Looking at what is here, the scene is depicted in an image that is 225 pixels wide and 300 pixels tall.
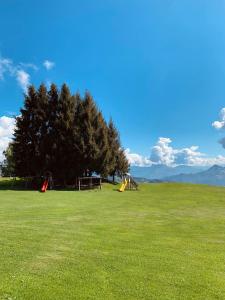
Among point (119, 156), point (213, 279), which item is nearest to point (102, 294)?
point (213, 279)

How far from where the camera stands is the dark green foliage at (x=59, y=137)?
4700 cm

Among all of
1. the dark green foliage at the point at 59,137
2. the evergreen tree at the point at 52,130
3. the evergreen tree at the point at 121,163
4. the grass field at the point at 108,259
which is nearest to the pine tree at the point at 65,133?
the dark green foliage at the point at 59,137

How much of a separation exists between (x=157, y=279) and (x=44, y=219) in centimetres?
977

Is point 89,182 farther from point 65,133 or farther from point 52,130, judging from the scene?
point 52,130

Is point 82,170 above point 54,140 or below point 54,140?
below

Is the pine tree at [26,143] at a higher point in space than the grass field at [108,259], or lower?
higher

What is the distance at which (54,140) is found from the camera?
156ft

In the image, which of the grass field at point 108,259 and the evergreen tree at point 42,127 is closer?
the grass field at point 108,259

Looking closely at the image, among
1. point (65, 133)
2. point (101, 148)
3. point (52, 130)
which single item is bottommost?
point (101, 148)

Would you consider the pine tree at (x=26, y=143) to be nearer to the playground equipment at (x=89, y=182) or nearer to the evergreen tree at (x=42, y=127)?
the evergreen tree at (x=42, y=127)

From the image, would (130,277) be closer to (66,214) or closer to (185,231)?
(185,231)

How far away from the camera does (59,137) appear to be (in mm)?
47562

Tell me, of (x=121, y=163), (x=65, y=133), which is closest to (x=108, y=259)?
(x=65, y=133)

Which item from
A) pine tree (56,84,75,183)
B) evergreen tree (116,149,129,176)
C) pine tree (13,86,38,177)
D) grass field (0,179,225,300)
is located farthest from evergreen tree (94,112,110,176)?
grass field (0,179,225,300)
